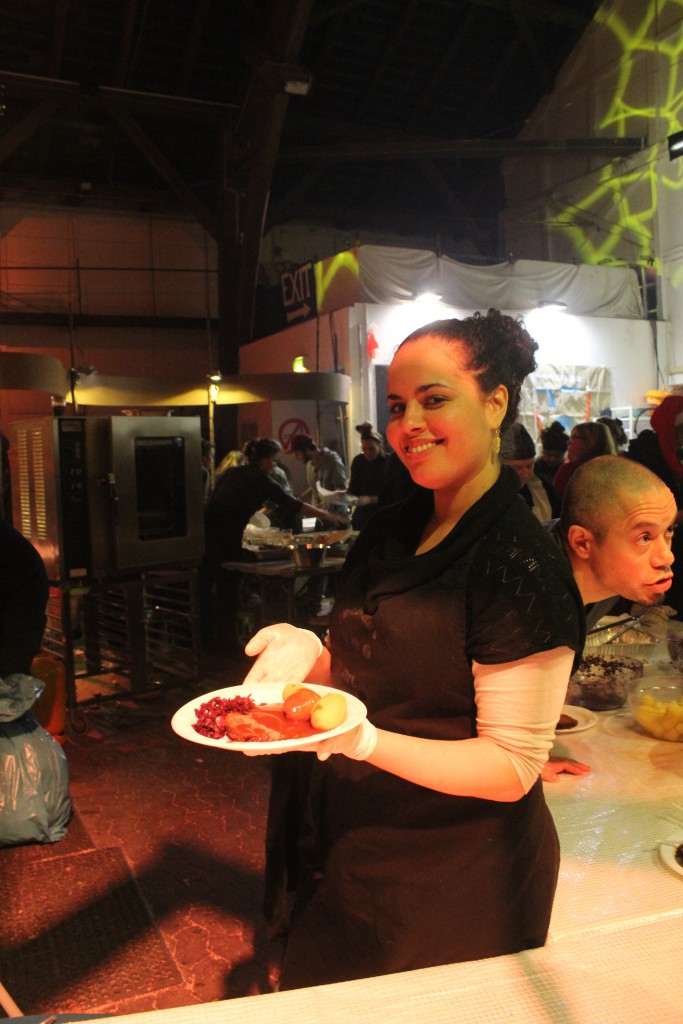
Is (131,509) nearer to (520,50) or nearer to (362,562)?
(362,562)

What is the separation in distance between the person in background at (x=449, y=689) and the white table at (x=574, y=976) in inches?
3.4

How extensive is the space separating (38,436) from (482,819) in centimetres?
462

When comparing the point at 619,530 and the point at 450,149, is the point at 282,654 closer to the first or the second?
the point at 619,530

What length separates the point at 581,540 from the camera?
63.3 inches

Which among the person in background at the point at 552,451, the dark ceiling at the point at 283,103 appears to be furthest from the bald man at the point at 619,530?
the dark ceiling at the point at 283,103

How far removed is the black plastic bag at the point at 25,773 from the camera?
3385 mm

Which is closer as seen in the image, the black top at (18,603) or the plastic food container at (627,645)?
the plastic food container at (627,645)

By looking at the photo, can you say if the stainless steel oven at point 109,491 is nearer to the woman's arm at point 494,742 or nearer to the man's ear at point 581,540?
the man's ear at point 581,540

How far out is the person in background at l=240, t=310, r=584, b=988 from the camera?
1.07m

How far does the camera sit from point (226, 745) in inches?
39.8

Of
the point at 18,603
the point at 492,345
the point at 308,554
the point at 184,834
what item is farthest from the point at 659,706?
the point at 308,554

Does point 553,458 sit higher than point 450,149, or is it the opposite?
point 450,149

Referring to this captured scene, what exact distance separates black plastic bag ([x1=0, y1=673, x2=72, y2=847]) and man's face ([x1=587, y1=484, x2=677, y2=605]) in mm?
2811

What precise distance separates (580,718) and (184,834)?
2.14 meters
